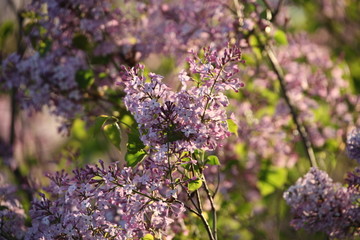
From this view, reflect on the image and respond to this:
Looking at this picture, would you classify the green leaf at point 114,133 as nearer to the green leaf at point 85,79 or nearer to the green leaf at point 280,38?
the green leaf at point 85,79

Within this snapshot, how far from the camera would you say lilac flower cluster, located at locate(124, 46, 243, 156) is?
5.46 feet

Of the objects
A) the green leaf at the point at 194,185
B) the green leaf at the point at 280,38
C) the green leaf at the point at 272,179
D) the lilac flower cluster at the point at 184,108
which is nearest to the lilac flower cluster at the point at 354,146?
the lilac flower cluster at the point at 184,108

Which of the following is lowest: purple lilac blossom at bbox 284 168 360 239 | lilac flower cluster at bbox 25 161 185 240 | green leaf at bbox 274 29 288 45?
lilac flower cluster at bbox 25 161 185 240

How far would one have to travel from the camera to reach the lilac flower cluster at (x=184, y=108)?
167 cm

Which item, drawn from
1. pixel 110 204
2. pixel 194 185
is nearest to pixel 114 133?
pixel 110 204

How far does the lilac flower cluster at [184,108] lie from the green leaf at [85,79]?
1.08 metres

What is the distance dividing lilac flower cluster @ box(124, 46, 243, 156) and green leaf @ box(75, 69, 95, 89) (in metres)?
1.08

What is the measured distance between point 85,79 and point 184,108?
124 cm

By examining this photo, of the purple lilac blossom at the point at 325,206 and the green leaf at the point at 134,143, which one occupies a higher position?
the purple lilac blossom at the point at 325,206

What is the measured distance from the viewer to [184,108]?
5.55ft

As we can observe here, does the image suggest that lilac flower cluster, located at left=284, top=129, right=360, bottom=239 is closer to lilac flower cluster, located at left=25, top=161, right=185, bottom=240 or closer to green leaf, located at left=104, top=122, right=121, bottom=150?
lilac flower cluster, located at left=25, top=161, right=185, bottom=240

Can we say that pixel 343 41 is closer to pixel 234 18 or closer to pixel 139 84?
pixel 234 18

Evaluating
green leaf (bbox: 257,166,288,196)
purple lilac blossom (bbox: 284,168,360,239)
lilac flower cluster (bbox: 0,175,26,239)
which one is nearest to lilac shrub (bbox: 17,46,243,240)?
lilac flower cluster (bbox: 0,175,26,239)

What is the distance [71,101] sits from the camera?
115 inches
